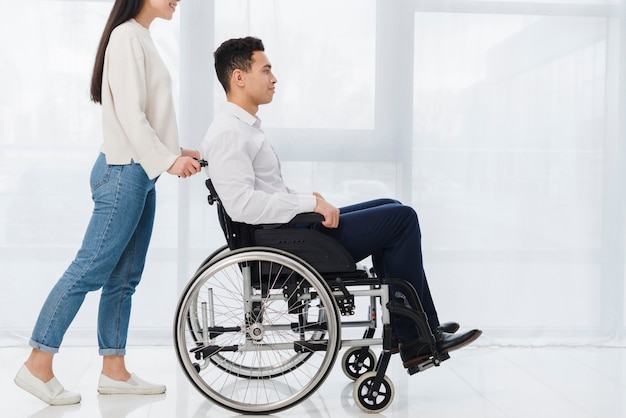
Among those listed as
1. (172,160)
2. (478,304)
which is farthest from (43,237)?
(478,304)

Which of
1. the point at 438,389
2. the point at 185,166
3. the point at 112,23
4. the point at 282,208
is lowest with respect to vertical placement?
the point at 438,389

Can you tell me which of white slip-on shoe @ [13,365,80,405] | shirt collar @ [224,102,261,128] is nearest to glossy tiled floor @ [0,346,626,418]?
white slip-on shoe @ [13,365,80,405]

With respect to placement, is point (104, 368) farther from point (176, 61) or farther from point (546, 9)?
point (546, 9)

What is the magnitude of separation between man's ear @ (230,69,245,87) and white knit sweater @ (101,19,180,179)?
0.64ft

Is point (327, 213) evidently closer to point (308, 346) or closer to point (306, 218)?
point (306, 218)

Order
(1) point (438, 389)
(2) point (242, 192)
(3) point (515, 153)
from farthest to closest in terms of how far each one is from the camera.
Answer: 1. (3) point (515, 153)
2. (1) point (438, 389)
3. (2) point (242, 192)

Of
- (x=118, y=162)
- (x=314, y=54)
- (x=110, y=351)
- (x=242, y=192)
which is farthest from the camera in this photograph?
(x=314, y=54)

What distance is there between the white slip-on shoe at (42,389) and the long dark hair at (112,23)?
844 millimetres

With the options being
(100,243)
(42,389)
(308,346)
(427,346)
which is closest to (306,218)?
(308,346)

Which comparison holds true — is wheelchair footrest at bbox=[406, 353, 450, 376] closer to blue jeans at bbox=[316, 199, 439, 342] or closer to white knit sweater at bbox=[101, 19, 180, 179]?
blue jeans at bbox=[316, 199, 439, 342]

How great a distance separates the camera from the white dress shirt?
218cm

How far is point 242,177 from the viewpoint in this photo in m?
2.20

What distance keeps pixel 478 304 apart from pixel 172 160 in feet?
5.48

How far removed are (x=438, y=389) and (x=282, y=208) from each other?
86 cm
